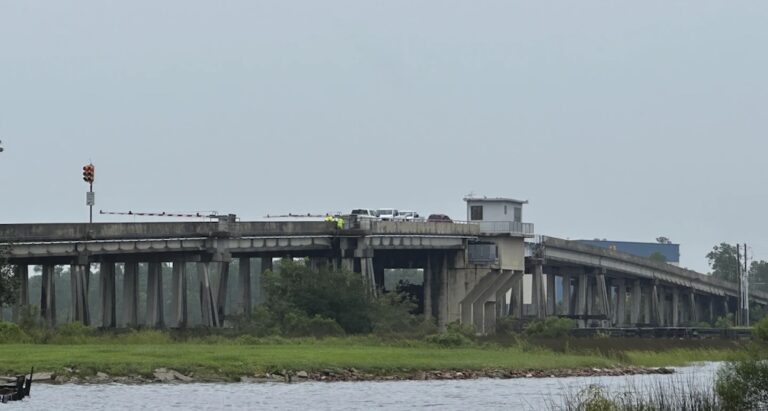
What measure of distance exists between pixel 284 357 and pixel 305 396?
45.0 ft

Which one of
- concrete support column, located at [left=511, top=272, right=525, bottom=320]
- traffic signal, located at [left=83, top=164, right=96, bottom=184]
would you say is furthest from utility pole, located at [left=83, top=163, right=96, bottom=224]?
concrete support column, located at [left=511, top=272, right=525, bottom=320]

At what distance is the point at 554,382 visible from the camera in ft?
275

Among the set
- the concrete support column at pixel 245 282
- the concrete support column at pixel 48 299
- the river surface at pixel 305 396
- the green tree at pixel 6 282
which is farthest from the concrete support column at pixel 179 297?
the river surface at pixel 305 396

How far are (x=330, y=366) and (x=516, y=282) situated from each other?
73082 mm

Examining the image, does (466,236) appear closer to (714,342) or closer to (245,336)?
(714,342)

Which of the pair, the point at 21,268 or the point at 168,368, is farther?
the point at 21,268

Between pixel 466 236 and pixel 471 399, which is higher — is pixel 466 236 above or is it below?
above

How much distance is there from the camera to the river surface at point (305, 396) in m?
63.8

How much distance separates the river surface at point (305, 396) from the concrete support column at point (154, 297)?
45.0 m

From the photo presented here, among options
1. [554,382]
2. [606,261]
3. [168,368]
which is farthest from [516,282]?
[168,368]

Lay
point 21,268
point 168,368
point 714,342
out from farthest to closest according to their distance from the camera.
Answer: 1. point 714,342
2. point 21,268
3. point 168,368

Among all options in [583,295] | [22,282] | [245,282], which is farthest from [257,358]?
[583,295]

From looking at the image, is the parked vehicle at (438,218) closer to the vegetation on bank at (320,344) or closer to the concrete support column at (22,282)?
the vegetation on bank at (320,344)

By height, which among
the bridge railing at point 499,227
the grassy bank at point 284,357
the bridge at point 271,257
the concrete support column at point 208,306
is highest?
the bridge railing at point 499,227
